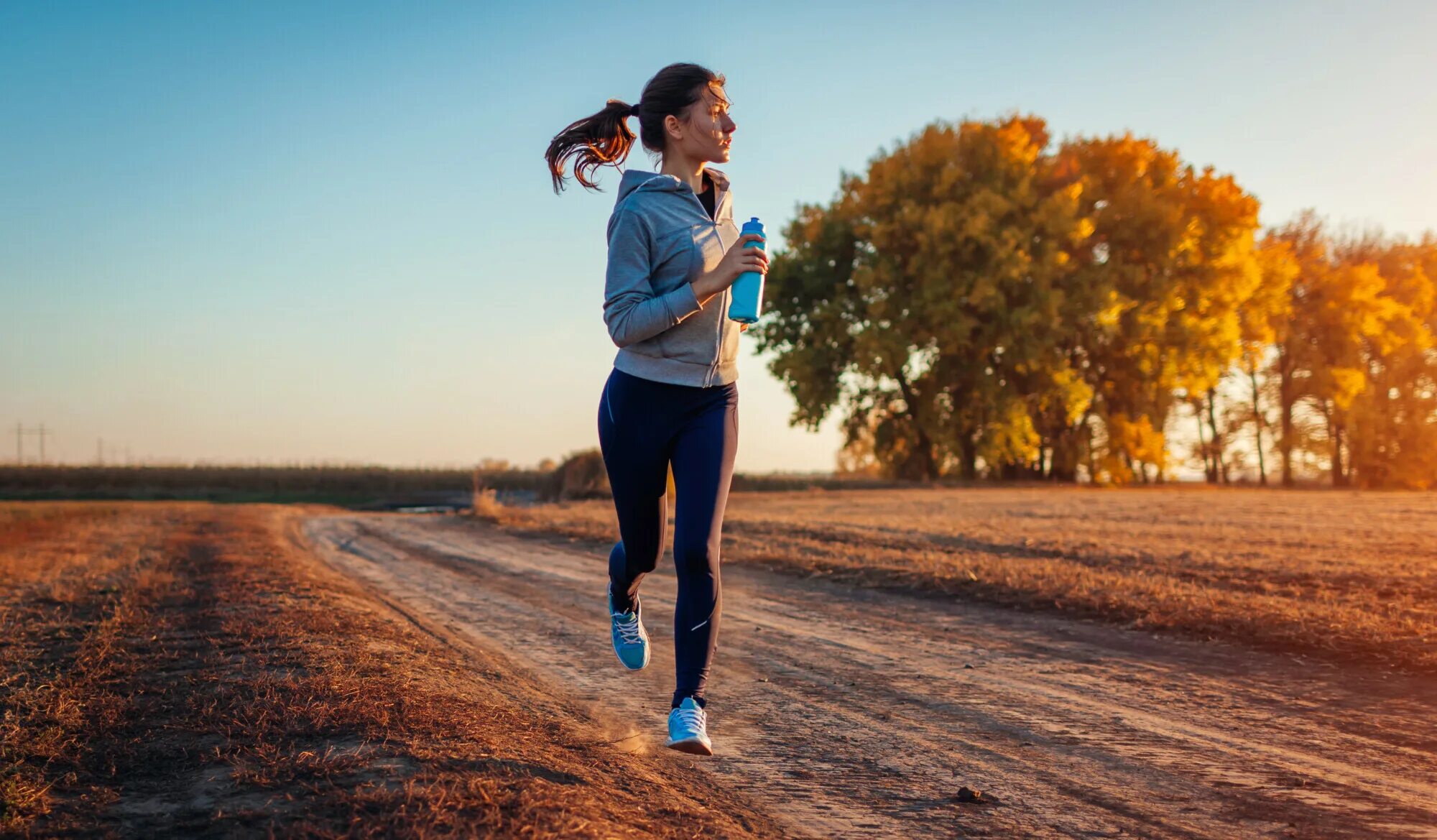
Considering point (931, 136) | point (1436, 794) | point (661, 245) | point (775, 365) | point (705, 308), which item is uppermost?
point (931, 136)

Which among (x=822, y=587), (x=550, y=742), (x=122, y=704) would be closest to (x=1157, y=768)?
(x=550, y=742)

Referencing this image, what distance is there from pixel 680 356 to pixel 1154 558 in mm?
8513

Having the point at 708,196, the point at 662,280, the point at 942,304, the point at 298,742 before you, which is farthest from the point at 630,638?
the point at 942,304

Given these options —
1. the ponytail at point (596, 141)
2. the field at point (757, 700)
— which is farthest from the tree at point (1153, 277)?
the ponytail at point (596, 141)

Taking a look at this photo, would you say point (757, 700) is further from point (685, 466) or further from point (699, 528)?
point (685, 466)

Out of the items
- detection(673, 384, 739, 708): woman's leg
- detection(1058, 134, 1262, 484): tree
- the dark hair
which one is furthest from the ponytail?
detection(1058, 134, 1262, 484): tree

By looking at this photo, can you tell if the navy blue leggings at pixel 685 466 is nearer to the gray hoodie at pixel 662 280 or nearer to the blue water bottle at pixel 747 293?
the gray hoodie at pixel 662 280

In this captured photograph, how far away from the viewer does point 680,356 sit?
360cm

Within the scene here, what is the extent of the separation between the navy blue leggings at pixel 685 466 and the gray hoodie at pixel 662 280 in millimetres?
78

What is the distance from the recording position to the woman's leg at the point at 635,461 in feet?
12.0

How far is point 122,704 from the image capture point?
4.27 metres

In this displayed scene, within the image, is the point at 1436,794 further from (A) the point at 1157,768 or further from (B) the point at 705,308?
(B) the point at 705,308

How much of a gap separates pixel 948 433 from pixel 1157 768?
1117 inches

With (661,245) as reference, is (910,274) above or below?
above
